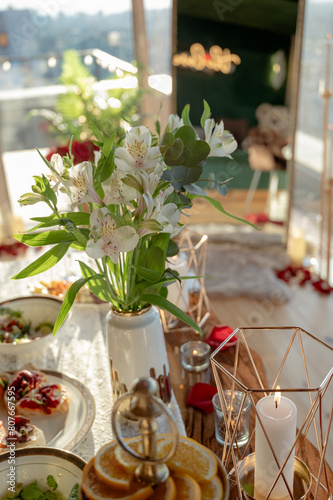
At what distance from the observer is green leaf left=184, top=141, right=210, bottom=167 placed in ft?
3.03

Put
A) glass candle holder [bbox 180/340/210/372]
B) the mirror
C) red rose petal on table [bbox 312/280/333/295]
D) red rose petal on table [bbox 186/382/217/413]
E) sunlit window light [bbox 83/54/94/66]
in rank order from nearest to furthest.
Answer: red rose petal on table [bbox 186/382/217/413] < glass candle holder [bbox 180/340/210/372] < red rose petal on table [bbox 312/280/333/295] < the mirror < sunlit window light [bbox 83/54/94/66]

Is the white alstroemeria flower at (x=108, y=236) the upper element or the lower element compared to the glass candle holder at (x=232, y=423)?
upper

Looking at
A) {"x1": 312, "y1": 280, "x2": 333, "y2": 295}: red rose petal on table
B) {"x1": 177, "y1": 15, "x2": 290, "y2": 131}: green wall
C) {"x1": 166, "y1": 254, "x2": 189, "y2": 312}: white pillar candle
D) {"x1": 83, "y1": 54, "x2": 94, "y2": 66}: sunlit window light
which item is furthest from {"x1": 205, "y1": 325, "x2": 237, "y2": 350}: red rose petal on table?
{"x1": 83, "y1": 54, "x2": 94, "y2": 66}: sunlit window light

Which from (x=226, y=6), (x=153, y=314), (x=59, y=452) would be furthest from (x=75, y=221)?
(x=226, y=6)

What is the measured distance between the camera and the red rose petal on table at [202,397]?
112cm

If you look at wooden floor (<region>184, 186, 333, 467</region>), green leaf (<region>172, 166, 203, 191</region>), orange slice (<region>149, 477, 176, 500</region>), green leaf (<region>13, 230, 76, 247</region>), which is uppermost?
green leaf (<region>172, 166, 203, 191</region>)

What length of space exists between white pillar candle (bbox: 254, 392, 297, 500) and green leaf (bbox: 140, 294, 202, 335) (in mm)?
198

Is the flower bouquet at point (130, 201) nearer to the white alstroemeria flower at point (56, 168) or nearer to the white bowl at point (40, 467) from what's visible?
the white alstroemeria flower at point (56, 168)


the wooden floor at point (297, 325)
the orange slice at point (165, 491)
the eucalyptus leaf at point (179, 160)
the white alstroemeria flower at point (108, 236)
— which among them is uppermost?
the eucalyptus leaf at point (179, 160)

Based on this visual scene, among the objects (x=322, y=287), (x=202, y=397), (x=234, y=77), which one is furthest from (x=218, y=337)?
(x=234, y=77)

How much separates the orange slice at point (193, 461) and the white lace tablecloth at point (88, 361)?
12.2 inches

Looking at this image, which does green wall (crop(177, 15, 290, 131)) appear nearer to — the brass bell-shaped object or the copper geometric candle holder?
the copper geometric candle holder

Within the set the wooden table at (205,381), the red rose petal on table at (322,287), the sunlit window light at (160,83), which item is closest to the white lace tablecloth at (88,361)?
the wooden table at (205,381)

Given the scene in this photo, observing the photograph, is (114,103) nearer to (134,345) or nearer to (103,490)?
(134,345)
